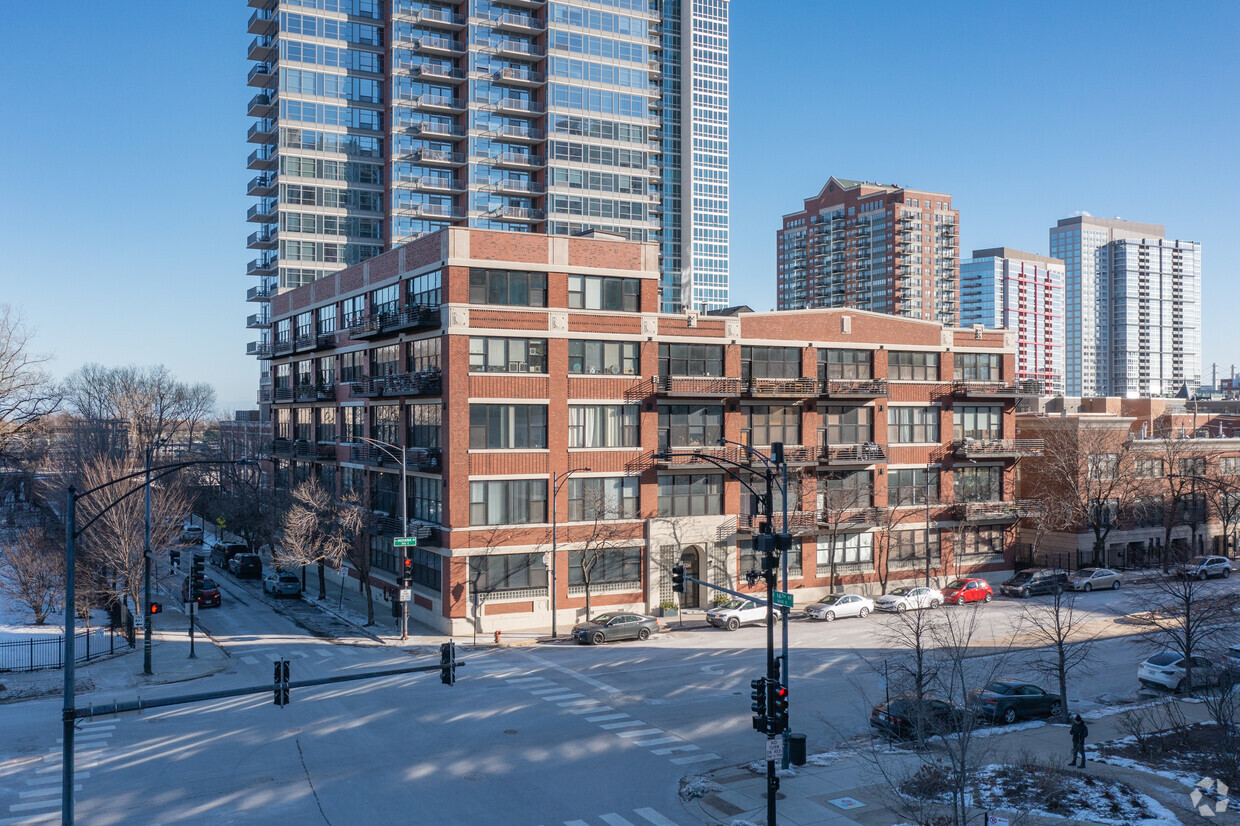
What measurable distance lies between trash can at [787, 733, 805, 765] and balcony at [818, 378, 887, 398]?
29.8m

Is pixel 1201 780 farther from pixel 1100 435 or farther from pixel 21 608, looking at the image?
pixel 21 608

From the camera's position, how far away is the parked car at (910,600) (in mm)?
48719

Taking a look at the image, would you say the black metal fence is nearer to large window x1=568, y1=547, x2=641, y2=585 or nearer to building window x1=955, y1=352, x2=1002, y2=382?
large window x1=568, y1=547, x2=641, y2=585

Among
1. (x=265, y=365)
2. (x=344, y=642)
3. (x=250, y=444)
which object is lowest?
(x=344, y=642)

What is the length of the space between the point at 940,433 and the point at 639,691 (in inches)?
1295

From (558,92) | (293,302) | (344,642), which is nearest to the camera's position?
(344,642)

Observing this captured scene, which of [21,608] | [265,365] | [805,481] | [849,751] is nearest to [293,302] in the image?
[265,365]

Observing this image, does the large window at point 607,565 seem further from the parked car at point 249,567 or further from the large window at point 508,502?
the parked car at point 249,567

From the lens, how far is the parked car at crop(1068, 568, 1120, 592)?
185 feet

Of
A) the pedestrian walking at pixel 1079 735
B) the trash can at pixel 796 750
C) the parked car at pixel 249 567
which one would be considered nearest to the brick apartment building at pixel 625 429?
the parked car at pixel 249 567

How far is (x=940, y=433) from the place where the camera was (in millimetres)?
57688

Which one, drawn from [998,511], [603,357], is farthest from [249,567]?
[998,511]

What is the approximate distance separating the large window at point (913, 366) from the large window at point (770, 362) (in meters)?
7.15

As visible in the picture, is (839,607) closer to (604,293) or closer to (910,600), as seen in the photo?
(910,600)
